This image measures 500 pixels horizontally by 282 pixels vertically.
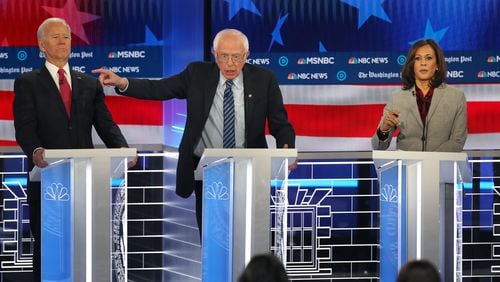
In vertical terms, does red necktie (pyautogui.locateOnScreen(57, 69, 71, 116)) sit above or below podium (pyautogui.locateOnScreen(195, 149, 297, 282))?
above

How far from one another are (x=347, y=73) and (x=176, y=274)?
1719mm

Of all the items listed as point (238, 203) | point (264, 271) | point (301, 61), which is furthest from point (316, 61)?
point (264, 271)

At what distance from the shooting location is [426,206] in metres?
5.47

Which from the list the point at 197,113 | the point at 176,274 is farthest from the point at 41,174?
the point at 176,274

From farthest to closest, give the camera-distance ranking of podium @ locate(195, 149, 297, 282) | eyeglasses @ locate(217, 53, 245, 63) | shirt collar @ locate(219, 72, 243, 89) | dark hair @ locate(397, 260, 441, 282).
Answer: shirt collar @ locate(219, 72, 243, 89), eyeglasses @ locate(217, 53, 245, 63), podium @ locate(195, 149, 297, 282), dark hair @ locate(397, 260, 441, 282)

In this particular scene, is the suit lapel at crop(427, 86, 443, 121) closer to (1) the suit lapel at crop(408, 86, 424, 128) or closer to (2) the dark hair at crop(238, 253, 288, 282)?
(1) the suit lapel at crop(408, 86, 424, 128)

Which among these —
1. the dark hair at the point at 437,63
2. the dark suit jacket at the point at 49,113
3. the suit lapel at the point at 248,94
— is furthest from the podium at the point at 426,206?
the dark suit jacket at the point at 49,113

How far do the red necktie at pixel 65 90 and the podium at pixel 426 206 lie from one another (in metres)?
1.57

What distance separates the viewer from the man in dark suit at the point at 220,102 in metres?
6.26

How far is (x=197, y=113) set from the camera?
249 inches

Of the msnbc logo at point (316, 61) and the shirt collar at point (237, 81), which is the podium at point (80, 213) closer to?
the shirt collar at point (237, 81)

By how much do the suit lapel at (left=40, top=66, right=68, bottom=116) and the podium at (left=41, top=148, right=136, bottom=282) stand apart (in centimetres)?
75

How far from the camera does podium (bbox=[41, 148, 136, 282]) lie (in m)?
5.40

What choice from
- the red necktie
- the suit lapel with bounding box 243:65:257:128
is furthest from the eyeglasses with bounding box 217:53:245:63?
the red necktie
